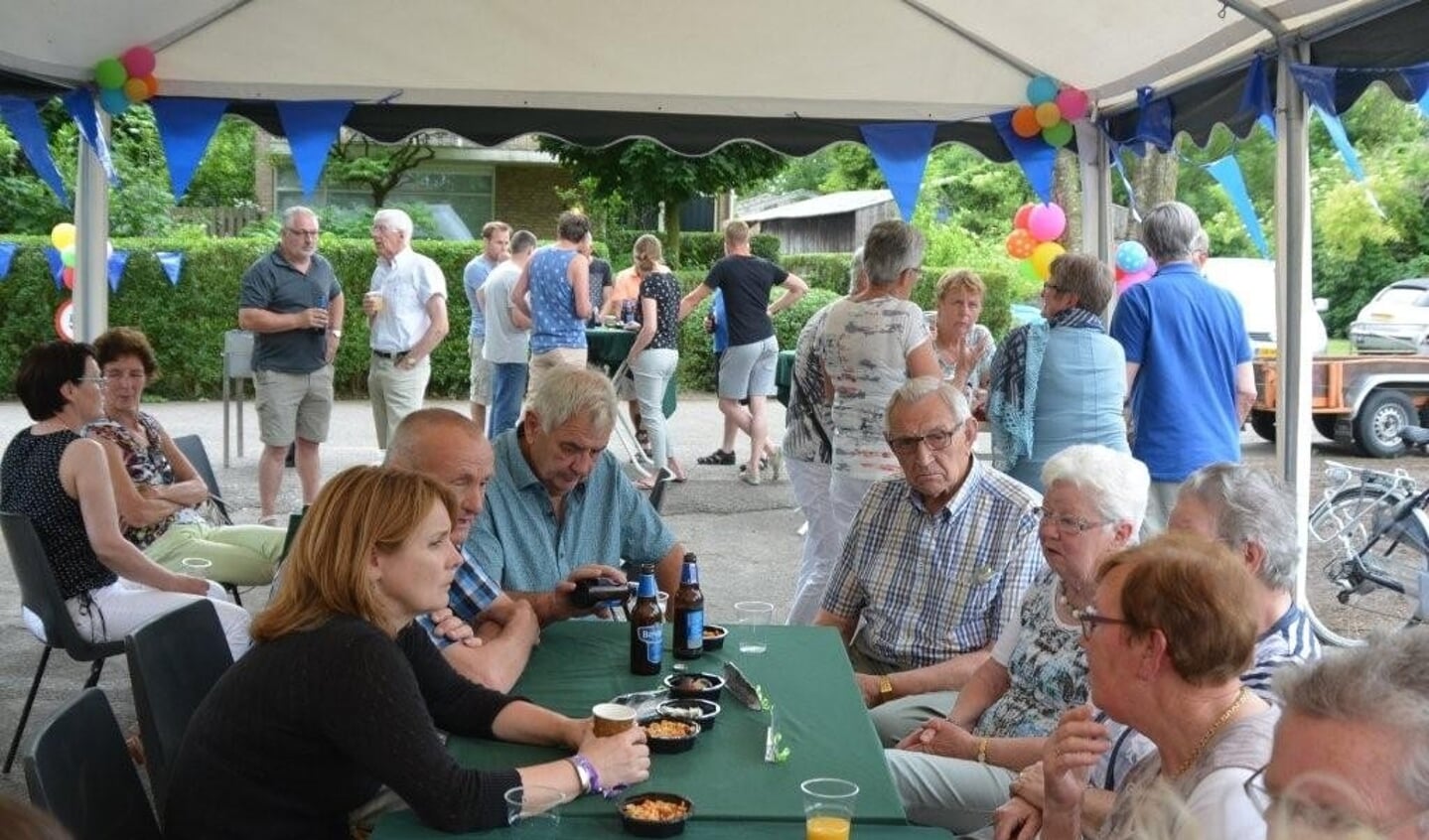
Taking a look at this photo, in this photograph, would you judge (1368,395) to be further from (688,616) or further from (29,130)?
(688,616)

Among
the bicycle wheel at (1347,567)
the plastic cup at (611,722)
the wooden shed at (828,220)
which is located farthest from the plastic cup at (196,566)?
the wooden shed at (828,220)

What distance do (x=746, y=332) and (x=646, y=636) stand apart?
6.45 m

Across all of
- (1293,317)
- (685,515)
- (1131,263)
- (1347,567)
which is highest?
(1131,263)

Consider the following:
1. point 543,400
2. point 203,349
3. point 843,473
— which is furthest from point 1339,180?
point 543,400

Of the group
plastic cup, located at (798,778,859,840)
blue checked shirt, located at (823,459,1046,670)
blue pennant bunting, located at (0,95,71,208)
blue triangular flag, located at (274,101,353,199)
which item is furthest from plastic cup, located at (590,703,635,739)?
blue pennant bunting, located at (0,95,71,208)

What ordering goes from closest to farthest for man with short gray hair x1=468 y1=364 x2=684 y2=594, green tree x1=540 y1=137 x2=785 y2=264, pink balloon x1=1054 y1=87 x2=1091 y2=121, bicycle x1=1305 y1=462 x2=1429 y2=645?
A: man with short gray hair x1=468 y1=364 x2=684 y2=594, pink balloon x1=1054 y1=87 x2=1091 y2=121, bicycle x1=1305 y1=462 x2=1429 y2=645, green tree x1=540 y1=137 x2=785 y2=264

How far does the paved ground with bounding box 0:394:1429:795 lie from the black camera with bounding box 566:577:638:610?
1.45 m

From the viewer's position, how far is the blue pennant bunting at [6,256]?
13641 millimetres

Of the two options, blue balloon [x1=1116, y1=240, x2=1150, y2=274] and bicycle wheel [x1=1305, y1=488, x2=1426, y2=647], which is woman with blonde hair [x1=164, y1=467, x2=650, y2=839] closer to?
bicycle wheel [x1=1305, y1=488, x2=1426, y2=647]

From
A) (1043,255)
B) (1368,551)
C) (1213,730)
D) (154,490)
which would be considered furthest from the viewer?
(1043,255)

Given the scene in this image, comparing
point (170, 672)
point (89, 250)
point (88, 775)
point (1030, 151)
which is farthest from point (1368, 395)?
point (88, 775)

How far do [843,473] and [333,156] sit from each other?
2000 cm

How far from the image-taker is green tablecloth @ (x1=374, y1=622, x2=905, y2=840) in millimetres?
2402

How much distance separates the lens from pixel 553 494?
12.5ft
